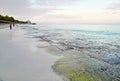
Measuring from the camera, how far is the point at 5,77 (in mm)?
6309

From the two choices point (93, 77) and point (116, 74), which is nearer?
point (93, 77)

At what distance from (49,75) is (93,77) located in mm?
1854

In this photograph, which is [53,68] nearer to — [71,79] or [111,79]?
[71,79]

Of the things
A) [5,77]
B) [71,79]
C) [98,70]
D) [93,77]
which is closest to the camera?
[5,77]

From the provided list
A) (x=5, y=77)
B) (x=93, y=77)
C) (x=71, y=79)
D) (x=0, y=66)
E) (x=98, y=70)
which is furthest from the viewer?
(x=98, y=70)

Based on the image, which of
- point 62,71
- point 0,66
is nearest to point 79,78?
point 62,71

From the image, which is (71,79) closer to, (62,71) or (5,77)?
(62,71)

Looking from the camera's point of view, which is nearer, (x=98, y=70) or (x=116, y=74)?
(x=116, y=74)

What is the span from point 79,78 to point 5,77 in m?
2.90

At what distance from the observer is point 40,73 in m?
7.07

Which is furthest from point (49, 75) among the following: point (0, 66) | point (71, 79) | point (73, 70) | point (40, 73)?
point (0, 66)

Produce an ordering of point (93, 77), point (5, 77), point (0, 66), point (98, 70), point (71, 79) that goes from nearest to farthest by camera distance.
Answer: point (5, 77) → point (71, 79) → point (93, 77) → point (0, 66) → point (98, 70)

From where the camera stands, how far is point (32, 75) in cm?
673

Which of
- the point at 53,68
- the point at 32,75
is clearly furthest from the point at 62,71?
the point at 32,75
